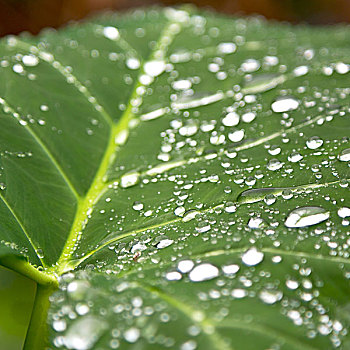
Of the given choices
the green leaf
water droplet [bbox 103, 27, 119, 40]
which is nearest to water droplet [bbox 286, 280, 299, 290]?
the green leaf

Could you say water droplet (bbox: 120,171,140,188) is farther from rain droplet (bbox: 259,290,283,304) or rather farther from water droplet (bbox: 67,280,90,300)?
rain droplet (bbox: 259,290,283,304)

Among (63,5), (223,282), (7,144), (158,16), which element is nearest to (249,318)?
(223,282)

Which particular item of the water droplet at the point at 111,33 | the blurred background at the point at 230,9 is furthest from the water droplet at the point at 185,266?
the blurred background at the point at 230,9

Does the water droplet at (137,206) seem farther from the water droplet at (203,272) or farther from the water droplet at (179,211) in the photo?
the water droplet at (203,272)

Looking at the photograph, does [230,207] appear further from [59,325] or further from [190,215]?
[59,325]

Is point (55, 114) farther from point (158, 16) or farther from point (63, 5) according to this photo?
point (63, 5)
